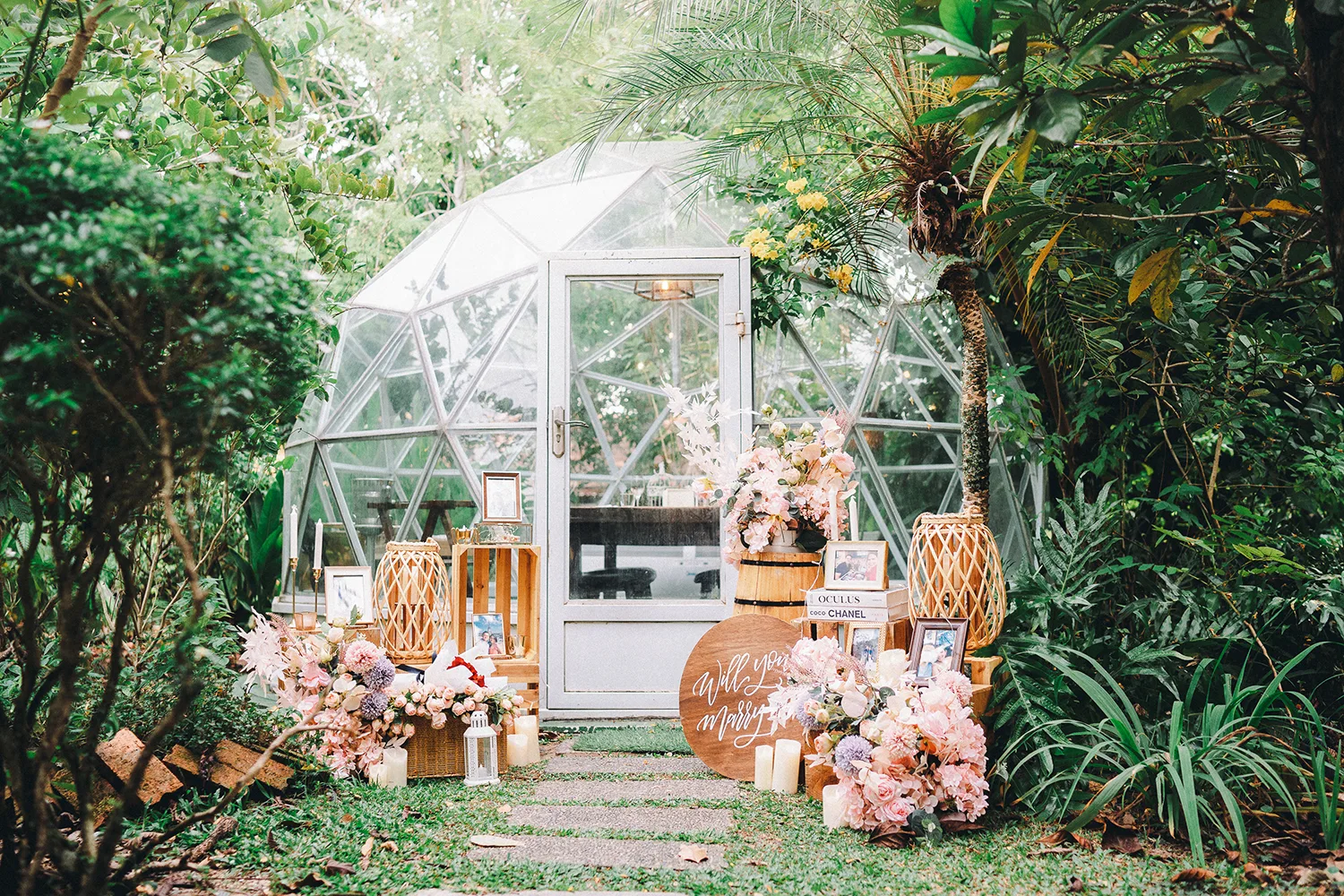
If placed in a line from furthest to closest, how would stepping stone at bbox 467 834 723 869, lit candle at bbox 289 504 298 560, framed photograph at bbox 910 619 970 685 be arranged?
lit candle at bbox 289 504 298 560
framed photograph at bbox 910 619 970 685
stepping stone at bbox 467 834 723 869

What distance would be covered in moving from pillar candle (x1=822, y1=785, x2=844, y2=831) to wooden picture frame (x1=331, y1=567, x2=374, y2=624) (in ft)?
7.80

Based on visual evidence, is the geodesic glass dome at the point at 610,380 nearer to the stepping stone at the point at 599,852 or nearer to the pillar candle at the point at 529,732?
the pillar candle at the point at 529,732

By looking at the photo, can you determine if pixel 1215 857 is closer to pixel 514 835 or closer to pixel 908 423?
pixel 514 835

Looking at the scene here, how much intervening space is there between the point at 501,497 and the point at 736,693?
1.81 m

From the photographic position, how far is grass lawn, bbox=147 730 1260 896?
2615mm

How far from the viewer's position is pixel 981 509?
4.20 m

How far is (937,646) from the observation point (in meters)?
3.61

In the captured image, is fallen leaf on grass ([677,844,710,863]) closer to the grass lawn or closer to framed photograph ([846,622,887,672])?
the grass lawn

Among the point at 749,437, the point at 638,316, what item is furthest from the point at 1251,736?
the point at 638,316

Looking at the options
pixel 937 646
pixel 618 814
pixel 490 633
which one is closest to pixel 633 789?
pixel 618 814

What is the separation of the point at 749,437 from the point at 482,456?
168 centimetres

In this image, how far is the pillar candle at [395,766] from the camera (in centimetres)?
379

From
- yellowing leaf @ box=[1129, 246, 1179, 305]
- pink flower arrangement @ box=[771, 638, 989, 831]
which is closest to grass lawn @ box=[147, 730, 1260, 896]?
pink flower arrangement @ box=[771, 638, 989, 831]

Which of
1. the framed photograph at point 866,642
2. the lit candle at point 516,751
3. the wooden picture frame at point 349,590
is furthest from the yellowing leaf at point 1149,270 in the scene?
the wooden picture frame at point 349,590
